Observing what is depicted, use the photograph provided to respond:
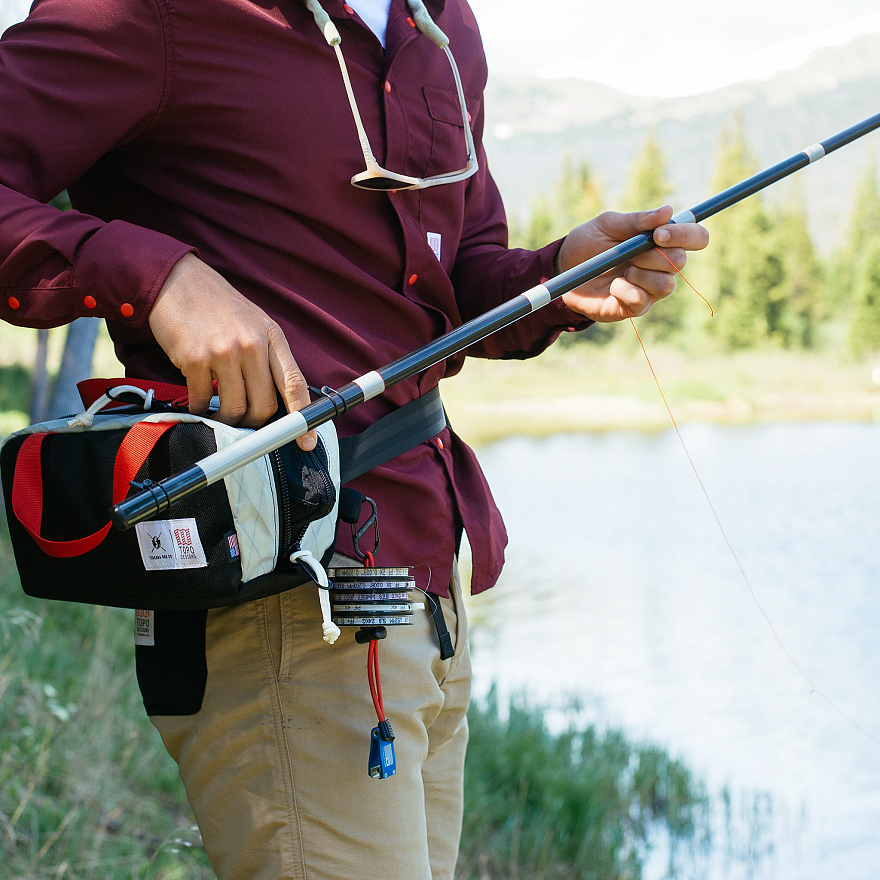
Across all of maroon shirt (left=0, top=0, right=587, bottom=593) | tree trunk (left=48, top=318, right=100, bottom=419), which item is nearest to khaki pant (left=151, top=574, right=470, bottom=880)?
maroon shirt (left=0, top=0, right=587, bottom=593)

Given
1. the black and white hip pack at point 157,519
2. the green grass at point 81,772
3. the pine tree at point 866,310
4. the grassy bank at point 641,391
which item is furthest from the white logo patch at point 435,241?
the pine tree at point 866,310

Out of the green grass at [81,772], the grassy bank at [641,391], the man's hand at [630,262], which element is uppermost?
the man's hand at [630,262]

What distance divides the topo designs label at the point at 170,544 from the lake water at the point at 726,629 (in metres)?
2.96

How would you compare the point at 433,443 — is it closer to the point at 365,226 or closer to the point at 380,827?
the point at 365,226

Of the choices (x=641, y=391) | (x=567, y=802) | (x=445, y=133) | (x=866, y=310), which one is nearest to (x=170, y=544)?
(x=445, y=133)

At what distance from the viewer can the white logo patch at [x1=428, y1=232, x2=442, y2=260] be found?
1.46 metres

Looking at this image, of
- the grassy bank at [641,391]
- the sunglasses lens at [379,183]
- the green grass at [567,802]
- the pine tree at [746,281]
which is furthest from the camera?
the pine tree at [746,281]

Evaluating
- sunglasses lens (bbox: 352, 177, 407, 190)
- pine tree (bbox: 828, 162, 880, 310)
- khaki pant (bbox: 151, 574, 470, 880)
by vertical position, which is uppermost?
sunglasses lens (bbox: 352, 177, 407, 190)

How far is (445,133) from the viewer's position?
1.45 metres

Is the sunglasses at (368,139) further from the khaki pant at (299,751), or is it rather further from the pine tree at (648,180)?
the pine tree at (648,180)

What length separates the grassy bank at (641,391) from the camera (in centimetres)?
2688

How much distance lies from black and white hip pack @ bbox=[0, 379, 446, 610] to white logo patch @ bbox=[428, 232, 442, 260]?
0.39 metres

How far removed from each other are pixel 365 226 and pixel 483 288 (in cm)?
35

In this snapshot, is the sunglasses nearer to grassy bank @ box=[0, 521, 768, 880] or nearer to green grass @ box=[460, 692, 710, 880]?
grassy bank @ box=[0, 521, 768, 880]
